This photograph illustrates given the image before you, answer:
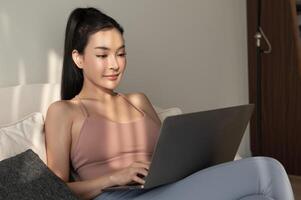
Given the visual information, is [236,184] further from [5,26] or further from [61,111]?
[5,26]

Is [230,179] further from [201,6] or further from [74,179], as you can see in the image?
[201,6]

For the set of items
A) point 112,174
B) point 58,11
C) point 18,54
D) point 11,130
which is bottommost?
point 112,174

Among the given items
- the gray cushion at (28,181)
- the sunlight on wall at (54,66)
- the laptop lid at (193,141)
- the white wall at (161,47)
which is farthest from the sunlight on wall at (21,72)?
the laptop lid at (193,141)

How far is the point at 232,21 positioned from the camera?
262cm

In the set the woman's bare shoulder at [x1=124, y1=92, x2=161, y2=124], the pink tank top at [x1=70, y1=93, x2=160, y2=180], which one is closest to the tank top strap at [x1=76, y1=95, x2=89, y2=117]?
the pink tank top at [x1=70, y1=93, x2=160, y2=180]

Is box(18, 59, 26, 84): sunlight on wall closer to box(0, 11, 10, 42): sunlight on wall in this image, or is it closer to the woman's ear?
box(0, 11, 10, 42): sunlight on wall

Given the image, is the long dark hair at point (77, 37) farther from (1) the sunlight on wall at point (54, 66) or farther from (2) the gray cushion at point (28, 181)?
(2) the gray cushion at point (28, 181)

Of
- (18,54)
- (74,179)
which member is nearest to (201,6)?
(18,54)

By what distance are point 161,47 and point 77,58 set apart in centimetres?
73

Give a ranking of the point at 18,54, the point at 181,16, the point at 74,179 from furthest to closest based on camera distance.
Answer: the point at 181,16
the point at 18,54
the point at 74,179

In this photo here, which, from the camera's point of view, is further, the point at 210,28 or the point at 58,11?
the point at 210,28

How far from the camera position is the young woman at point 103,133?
3.73 feet

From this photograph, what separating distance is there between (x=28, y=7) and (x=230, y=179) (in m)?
0.94

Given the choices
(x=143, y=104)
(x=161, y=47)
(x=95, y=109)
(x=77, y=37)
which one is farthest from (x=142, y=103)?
(x=161, y=47)
